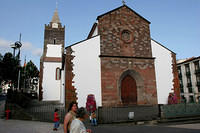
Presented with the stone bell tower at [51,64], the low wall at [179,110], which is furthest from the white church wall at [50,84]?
the low wall at [179,110]

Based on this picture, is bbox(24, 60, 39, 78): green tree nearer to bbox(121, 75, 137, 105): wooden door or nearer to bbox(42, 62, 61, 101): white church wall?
bbox(42, 62, 61, 101): white church wall

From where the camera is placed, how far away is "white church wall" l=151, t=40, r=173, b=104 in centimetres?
1498

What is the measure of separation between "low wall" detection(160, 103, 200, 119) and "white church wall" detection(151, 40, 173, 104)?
3.63 m

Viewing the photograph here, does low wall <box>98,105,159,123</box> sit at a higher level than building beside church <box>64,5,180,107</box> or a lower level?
lower

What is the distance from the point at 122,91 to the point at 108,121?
5.35m

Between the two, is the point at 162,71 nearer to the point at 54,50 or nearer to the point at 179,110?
the point at 179,110

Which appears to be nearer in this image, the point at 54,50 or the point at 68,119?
the point at 68,119

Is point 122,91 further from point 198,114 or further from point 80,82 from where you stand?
point 198,114

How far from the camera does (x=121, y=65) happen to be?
14.6m

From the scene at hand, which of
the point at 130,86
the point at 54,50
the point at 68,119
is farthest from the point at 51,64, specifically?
the point at 68,119

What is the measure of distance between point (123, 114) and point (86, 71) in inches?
189

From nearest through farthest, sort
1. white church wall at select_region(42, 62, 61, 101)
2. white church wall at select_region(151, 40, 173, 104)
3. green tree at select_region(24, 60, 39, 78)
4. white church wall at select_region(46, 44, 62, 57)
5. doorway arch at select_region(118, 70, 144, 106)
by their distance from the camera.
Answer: doorway arch at select_region(118, 70, 144, 106)
white church wall at select_region(151, 40, 173, 104)
white church wall at select_region(42, 62, 61, 101)
white church wall at select_region(46, 44, 62, 57)
green tree at select_region(24, 60, 39, 78)

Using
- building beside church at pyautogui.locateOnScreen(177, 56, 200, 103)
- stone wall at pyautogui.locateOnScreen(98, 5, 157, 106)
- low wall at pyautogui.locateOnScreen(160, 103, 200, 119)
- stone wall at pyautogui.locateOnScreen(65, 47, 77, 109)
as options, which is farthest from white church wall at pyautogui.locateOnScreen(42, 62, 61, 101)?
building beside church at pyautogui.locateOnScreen(177, 56, 200, 103)

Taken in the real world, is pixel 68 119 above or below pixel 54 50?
below
